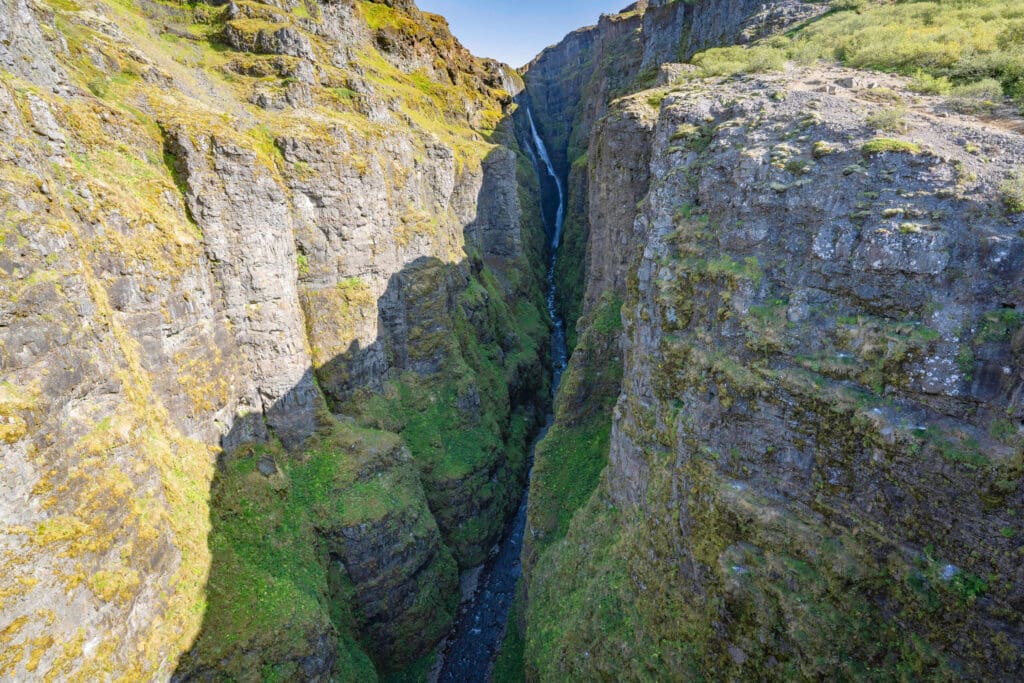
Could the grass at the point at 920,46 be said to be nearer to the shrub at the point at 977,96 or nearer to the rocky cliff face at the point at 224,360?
the shrub at the point at 977,96

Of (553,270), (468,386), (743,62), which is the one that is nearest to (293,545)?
(468,386)

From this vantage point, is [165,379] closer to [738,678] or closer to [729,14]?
[738,678]

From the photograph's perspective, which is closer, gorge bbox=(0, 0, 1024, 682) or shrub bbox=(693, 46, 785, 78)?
gorge bbox=(0, 0, 1024, 682)

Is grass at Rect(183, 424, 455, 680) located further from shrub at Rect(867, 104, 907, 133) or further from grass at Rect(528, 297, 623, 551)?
shrub at Rect(867, 104, 907, 133)

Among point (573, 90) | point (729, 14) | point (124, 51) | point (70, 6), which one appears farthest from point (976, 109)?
point (573, 90)

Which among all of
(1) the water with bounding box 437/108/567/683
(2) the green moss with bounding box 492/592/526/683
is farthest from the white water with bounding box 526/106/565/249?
(2) the green moss with bounding box 492/592/526/683

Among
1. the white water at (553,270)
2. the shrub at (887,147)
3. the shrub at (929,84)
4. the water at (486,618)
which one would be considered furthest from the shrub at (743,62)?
the white water at (553,270)

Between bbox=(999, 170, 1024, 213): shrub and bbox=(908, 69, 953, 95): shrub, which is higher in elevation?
bbox=(908, 69, 953, 95): shrub

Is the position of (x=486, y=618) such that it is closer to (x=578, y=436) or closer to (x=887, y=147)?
(x=578, y=436)
